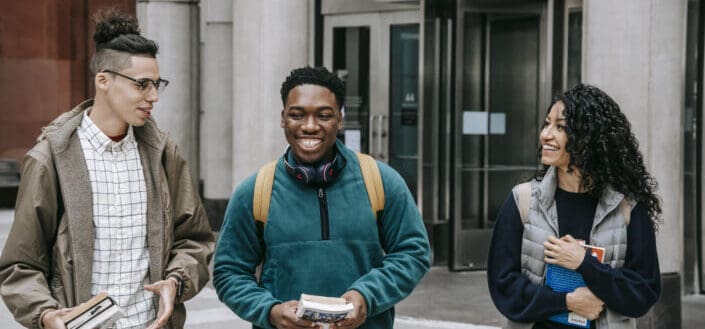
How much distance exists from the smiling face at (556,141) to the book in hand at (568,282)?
0.32m

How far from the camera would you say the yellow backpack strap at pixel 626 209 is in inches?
155

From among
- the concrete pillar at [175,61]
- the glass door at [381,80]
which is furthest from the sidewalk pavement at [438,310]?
the concrete pillar at [175,61]

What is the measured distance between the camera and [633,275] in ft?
12.7

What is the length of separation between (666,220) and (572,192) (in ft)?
15.2

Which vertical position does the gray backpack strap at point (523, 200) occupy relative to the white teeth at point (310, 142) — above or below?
below

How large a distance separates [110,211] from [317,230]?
2.36ft

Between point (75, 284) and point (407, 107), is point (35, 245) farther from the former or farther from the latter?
point (407, 107)

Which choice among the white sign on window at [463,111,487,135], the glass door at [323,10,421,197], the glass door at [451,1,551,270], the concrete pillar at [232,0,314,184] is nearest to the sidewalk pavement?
the glass door at [451,1,551,270]

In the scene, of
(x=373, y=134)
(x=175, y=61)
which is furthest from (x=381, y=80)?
(x=175, y=61)

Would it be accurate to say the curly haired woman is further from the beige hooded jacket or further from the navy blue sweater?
the beige hooded jacket

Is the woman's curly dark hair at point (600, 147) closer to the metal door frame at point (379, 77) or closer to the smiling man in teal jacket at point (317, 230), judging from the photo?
the smiling man in teal jacket at point (317, 230)

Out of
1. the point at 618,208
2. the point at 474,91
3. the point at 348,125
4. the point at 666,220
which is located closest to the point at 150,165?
the point at 618,208

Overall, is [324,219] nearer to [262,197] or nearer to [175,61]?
[262,197]

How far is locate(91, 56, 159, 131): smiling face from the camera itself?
374cm
